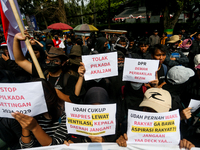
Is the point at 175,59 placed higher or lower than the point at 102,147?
higher

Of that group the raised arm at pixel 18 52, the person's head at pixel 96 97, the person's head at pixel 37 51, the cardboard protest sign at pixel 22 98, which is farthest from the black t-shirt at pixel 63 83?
the person's head at pixel 37 51

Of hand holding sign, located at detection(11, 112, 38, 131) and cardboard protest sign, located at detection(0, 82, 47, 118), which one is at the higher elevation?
cardboard protest sign, located at detection(0, 82, 47, 118)

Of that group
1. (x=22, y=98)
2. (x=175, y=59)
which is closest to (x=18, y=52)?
(x=22, y=98)

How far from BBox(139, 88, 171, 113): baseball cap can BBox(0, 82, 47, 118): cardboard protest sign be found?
117cm

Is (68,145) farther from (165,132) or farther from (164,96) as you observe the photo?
(164,96)

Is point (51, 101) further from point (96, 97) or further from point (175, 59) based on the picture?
point (175, 59)

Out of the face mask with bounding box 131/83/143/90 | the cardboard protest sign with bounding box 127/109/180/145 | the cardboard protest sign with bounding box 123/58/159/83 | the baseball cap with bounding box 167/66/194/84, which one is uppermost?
the cardboard protest sign with bounding box 123/58/159/83

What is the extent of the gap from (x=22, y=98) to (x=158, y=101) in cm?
148

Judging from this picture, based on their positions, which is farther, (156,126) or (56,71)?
(56,71)

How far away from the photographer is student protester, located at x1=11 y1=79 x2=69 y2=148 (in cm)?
141

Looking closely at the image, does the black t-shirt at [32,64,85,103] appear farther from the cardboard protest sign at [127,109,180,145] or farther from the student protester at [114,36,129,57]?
the student protester at [114,36,129,57]

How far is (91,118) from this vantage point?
154 cm

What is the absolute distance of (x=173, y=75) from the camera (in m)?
2.46

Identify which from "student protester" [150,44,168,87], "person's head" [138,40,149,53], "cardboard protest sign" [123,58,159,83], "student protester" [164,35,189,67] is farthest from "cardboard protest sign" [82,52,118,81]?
"person's head" [138,40,149,53]
